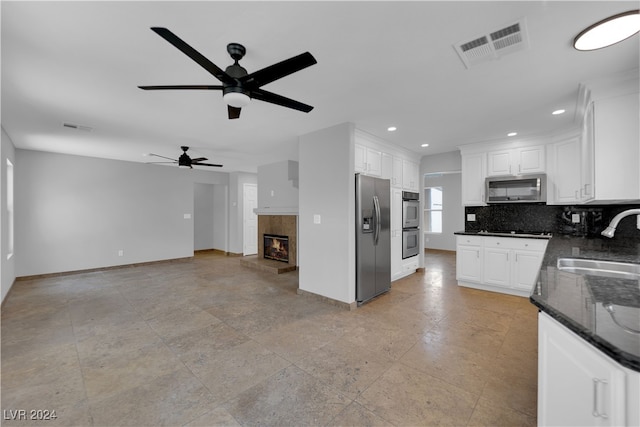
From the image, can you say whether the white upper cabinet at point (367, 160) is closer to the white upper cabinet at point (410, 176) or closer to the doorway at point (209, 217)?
the white upper cabinet at point (410, 176)

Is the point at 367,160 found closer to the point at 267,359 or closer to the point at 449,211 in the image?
the point at 267,359

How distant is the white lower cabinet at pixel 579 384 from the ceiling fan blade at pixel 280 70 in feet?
6.01

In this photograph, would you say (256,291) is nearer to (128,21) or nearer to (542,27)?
(128,21)

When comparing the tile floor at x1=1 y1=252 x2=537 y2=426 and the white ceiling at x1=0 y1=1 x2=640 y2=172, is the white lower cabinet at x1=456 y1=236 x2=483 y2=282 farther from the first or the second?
the white ceiling at x1=0 y1=1 x2=640 y2=172

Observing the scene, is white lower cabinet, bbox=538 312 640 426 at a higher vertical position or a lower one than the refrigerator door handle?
lower

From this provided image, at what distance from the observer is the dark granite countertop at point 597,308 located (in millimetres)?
757

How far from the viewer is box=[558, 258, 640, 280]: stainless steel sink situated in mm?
1760

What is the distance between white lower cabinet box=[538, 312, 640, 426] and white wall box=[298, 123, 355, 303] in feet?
8.12

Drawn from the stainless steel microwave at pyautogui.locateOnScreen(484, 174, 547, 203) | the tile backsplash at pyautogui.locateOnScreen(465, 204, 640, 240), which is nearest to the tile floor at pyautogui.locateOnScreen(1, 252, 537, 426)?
the tile backsplash at pyautogui.locateOnScreen(465, 204, 640, 240)

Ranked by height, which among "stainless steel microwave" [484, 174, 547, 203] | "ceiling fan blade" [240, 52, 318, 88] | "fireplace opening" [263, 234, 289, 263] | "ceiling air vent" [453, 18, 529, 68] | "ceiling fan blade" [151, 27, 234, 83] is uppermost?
"ceiling air vent" [453, 18, 529, 68]

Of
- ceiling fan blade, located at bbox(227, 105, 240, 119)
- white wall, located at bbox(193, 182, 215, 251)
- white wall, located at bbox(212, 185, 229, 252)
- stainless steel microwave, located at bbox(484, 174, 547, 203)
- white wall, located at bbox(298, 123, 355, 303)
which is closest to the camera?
ceiling fan blade, located at bbox(227, 105, 240, 119)

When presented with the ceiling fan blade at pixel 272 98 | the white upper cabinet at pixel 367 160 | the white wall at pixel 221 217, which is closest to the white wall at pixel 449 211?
the white upper cabinet at pixel 367 160

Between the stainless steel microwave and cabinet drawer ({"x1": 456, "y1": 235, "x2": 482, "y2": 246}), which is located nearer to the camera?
the stainless steel microwave

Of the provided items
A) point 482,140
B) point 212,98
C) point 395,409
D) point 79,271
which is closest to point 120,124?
point 212,98
